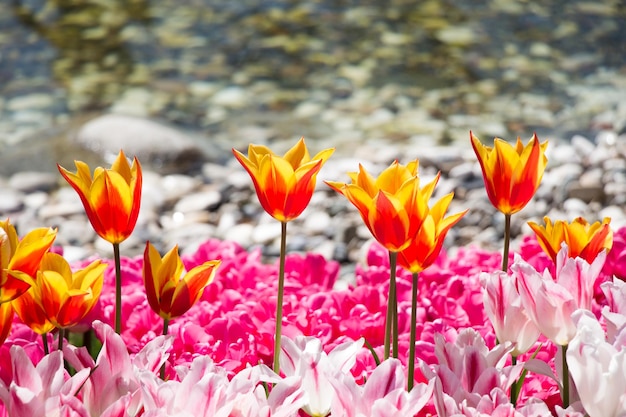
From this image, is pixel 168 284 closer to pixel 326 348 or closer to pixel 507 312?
pixel 326 348

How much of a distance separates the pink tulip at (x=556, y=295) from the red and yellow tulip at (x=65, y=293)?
492 millimetres

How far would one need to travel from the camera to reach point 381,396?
38.0 inches

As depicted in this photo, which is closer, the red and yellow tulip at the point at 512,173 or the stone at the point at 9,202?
the red and yellow tulip at the point at 512,173

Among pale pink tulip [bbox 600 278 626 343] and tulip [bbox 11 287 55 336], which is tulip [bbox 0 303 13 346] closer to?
tulip [bbox 11 287 55 336]

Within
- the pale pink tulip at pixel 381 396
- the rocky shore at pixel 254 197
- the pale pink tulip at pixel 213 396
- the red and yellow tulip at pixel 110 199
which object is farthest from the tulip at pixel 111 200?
the rocky shore at pixel 254 197

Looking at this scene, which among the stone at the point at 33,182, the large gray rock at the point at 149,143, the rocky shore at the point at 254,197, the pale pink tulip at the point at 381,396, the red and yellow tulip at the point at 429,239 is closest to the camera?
the pale pink tulip at the point at 381,396

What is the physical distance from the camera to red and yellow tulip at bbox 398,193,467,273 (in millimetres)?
1131

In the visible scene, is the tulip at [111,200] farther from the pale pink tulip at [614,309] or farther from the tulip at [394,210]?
the pale pink tulip at [614,309]

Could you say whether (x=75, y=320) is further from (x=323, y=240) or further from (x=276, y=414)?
(x=323, y=240)

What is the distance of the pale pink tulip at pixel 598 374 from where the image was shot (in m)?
0.93

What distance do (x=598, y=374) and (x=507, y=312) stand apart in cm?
20

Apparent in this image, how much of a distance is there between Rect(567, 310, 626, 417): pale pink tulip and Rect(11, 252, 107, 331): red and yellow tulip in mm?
545

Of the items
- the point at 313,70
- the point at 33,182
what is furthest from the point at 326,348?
the point at 313,70

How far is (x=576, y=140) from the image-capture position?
4168mm
